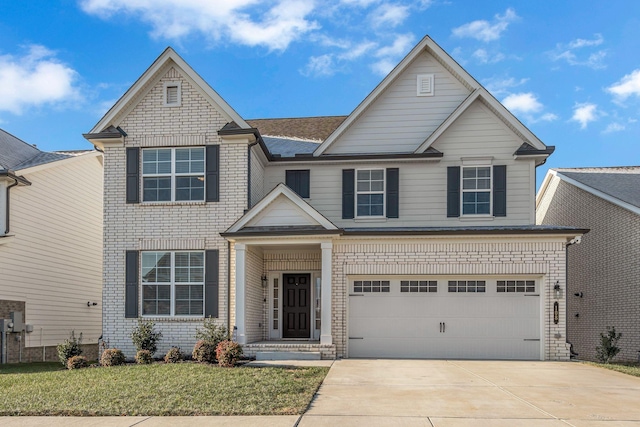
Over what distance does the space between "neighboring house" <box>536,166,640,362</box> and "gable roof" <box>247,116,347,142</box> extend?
847 centimetres

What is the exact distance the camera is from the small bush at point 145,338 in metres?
15.0

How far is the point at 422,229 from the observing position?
Result: 15.5 m

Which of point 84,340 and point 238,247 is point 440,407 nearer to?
point 238,247

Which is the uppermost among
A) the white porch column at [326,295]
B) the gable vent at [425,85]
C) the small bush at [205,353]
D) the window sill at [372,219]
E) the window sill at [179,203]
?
the gable vent at [425,85]

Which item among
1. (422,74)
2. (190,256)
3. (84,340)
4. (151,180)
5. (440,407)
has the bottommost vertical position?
(84,340)

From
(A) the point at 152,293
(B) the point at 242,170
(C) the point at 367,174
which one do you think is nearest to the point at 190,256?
(A) the point at 152,293

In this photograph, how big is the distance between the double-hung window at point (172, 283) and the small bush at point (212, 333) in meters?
0.46

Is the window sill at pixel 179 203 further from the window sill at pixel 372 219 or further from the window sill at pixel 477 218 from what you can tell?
the window sill at pixel 477 218

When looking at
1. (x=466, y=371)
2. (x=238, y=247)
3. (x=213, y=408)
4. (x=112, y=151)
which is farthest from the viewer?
(x=112, y=151)

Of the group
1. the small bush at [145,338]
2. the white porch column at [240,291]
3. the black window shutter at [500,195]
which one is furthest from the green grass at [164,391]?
the black window shutter at [500,195]

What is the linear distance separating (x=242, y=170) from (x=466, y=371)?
769 centimetres

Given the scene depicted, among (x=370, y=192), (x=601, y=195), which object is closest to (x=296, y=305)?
(x=370, y=192)

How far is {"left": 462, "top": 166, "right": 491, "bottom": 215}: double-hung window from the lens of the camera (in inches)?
642

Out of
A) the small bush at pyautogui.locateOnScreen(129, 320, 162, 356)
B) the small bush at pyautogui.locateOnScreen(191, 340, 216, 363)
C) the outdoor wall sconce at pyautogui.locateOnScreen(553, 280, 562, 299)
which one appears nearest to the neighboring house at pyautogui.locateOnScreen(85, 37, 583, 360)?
the outdoor wall sconce at pyautogui.locateOnScreen(553, 280, 562, 299)
